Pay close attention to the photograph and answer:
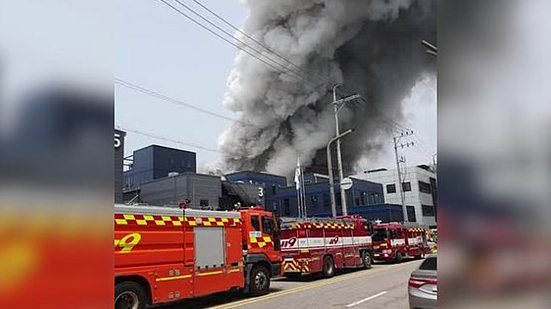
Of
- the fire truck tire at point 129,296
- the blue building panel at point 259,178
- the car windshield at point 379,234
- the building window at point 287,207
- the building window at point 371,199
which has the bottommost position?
the fire truck tire at point 129,296

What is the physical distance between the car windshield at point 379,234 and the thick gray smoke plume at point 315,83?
26803mm

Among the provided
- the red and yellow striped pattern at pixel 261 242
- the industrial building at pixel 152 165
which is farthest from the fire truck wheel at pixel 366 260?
the industrial building at pixel 152 165

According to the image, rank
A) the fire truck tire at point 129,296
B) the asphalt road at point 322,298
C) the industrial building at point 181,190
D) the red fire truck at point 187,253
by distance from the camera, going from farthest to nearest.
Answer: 1. the industrial building at point 181,190
2. the asphalt road at point 322,298
3. the red fire truck at point 187,253
4. the fire truck tire at point 129,296

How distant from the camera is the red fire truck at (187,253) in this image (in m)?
9.59

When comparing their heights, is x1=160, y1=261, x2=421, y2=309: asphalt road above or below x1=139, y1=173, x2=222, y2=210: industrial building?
below

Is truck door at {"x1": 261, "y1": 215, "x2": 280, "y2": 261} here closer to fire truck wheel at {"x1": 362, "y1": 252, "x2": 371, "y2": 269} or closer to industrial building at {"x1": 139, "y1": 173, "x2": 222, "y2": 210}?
fire truck wheel at {"x1": 362, "y1": 252, "x2": 371, "y2": 269}

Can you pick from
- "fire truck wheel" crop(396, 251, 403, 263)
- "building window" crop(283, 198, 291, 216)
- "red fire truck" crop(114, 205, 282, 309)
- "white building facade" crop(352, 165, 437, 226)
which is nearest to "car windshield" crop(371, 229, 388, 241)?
"fire truck wheel" crop(396, 251, 403, 263)

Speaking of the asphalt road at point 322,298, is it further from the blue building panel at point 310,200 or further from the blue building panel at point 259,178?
the blue building panel at point 310,200

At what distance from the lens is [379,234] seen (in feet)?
85.5

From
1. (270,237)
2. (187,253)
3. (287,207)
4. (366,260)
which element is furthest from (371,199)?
(187,253)

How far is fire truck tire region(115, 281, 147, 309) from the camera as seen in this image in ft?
30.7

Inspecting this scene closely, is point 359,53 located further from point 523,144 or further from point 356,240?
point 523,144

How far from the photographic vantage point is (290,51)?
52906 mm

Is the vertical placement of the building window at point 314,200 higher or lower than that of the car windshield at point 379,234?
higher
